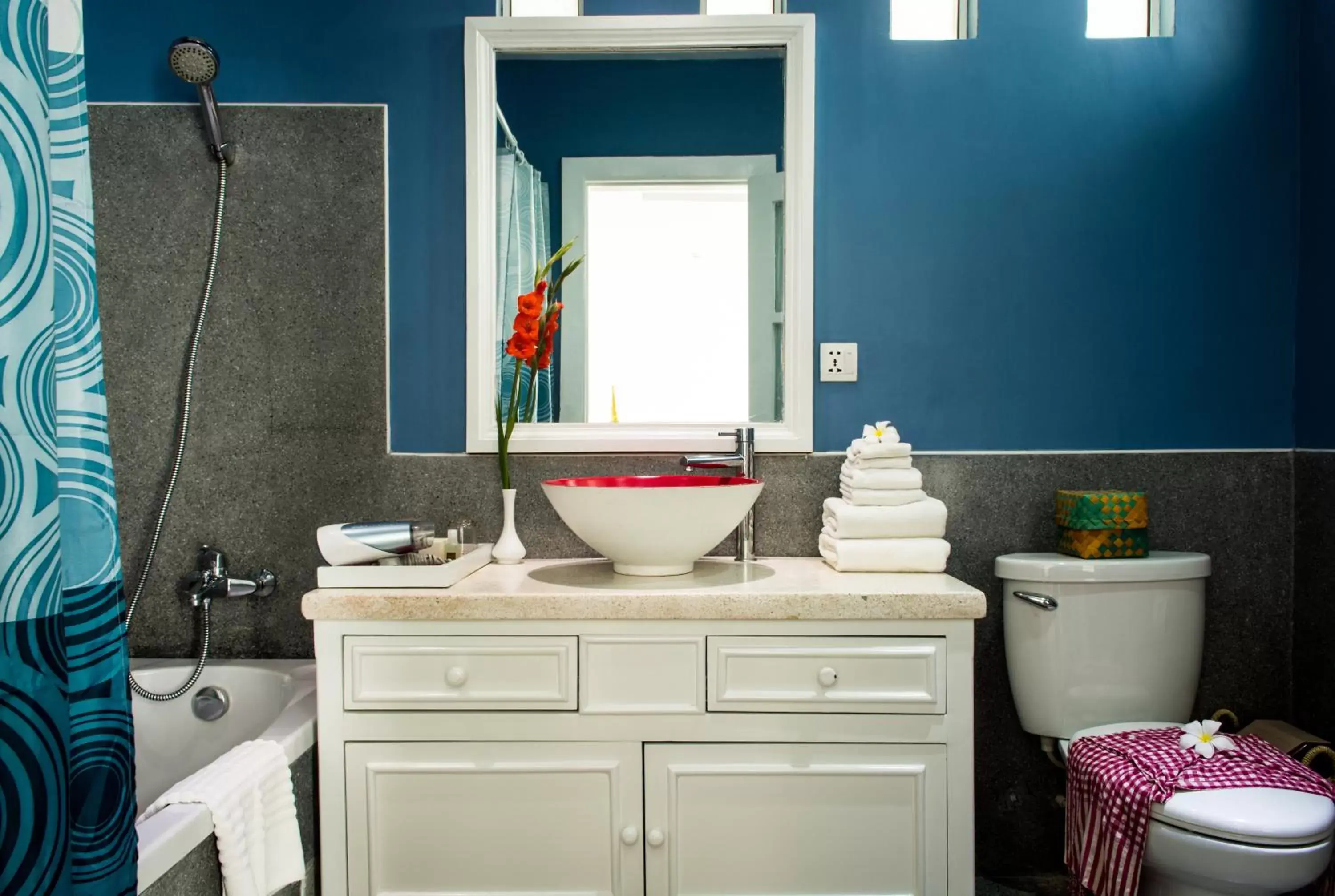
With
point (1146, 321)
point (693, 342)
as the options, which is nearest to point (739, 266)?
point (693, 342)

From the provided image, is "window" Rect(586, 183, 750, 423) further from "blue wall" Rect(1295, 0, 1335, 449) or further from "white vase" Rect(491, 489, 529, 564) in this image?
"blue wall" Rect(1295, 0, 1335, 449)

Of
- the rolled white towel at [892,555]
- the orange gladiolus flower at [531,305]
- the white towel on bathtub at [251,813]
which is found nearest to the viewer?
the white towel on bathtub at [251,813]

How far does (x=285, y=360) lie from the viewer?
1.89m

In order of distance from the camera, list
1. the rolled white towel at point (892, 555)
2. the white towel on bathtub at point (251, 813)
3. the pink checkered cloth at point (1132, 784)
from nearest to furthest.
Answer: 1. the white towel on bathtub at point (251, 813)
2. the pink checkered cloth at point (1132, 784)
3. the rolled white towel at point (892, 555)

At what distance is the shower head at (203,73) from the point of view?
1.74 m

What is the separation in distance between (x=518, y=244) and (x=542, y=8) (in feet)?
1.84

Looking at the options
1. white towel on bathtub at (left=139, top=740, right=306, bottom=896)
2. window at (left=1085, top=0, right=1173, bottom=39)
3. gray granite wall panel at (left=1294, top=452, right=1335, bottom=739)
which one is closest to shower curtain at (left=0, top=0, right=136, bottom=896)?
white towel on bathtub at (left=139, top=740, right=306, bottom=896)

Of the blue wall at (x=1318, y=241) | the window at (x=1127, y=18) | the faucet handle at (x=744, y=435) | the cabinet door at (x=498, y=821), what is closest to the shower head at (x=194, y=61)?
the faucet handle at (x=744, y=435)

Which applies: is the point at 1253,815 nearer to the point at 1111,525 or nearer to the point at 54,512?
the point at 1111,525

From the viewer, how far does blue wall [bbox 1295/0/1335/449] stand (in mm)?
A: 1769

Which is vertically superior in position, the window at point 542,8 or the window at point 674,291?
the window at point 542,8

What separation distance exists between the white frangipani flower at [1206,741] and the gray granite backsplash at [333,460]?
18.1 inches

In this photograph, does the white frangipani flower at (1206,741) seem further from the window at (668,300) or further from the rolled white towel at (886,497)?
the window at (668,300)

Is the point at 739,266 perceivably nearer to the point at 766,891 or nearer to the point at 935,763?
the point at 935,763
